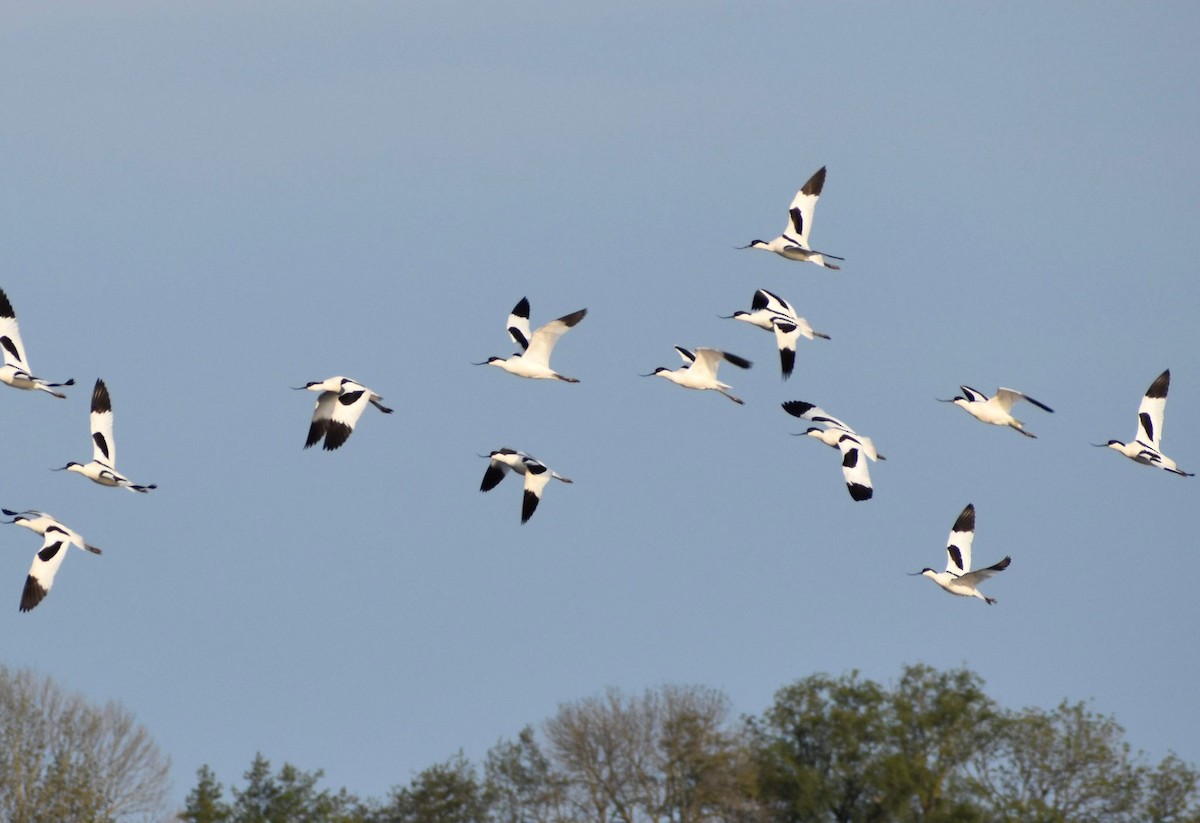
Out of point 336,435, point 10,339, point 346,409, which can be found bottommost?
point 336,435

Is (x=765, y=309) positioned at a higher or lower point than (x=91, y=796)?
higher

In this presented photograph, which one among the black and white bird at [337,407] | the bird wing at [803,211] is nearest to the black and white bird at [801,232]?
the bird wing at [803,211]

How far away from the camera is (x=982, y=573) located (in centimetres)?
4638

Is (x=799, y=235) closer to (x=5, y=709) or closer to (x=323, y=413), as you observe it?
(x=323, y=413)

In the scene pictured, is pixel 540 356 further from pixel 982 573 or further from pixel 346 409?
pixel 982 573

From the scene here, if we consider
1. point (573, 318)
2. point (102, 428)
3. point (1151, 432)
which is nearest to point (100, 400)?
point (102, 428)

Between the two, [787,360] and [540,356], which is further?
[787,360]

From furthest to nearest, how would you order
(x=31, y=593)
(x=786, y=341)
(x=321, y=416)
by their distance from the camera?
(x=786, y=341) → (x=321, y=416) → (x=31, y=593)

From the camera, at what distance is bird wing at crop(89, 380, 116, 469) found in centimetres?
5012

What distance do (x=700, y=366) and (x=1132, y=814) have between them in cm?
2368

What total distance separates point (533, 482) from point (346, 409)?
3.73 metres

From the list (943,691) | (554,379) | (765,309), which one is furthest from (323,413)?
(943,691)

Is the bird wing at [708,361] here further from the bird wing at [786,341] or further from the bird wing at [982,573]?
the bird wing at [982,573]

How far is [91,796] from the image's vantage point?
62.0 m
